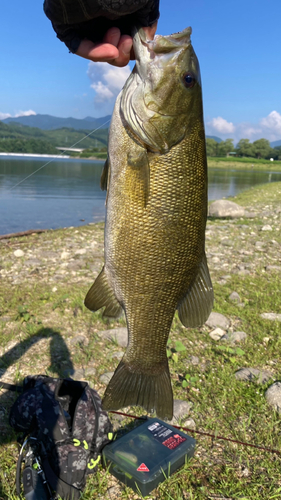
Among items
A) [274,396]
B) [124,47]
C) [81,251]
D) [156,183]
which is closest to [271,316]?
[274,396]

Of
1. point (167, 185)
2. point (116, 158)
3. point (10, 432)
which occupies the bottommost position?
point (10, 432)

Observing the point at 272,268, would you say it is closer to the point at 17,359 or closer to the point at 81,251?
the point at 81,251

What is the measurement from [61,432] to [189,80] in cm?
273

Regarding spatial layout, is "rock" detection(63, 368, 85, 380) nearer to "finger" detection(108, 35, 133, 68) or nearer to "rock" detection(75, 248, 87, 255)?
"finger" detection(108, 35, 133, 68)

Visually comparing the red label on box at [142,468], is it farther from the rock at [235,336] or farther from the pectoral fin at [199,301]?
the rock at [235,336]

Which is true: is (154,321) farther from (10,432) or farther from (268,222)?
(268,222)

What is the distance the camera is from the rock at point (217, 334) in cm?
494

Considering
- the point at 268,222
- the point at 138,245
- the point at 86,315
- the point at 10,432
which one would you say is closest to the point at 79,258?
the point at 86,315

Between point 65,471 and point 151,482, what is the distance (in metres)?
0.66

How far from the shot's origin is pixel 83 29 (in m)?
2.36

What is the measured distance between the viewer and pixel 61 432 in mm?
2904

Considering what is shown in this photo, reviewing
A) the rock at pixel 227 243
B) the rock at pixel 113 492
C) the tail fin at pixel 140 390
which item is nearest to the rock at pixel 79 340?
the rock at pixel 113 492

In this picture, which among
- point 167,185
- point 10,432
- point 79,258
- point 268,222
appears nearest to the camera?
point 167,185

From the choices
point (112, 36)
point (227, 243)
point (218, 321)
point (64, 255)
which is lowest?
point (218, 321)
